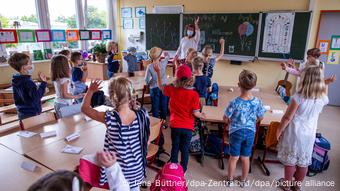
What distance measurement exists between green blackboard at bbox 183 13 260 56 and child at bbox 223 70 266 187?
141 inches

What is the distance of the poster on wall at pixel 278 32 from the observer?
16.7ft

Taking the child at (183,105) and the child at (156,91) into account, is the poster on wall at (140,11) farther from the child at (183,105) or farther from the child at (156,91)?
the child at (183,105)

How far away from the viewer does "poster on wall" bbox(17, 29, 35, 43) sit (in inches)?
207

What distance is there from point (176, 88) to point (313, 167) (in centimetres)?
203

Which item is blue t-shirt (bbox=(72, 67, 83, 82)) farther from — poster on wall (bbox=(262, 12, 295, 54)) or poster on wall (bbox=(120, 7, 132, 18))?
poster on wall (bbox=(120, 7, 132, 18))

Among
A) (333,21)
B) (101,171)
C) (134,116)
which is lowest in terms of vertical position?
(101,171)

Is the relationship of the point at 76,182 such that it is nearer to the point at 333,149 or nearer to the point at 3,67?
the point at 333,149

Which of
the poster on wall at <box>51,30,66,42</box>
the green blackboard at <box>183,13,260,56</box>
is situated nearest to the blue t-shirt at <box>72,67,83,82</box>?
the poster on wall at <box>51,30,66,42</box>

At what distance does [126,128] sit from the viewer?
1561 mm

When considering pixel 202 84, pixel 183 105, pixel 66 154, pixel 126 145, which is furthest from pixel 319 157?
pixel 66 154

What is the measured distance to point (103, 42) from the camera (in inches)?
285

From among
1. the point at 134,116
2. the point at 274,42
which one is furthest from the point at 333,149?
the point at 134,116

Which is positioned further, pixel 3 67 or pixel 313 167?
pixel 3 67

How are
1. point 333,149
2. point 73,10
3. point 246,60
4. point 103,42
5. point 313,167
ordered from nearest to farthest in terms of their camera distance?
1. point 313,167
2. point 333,149
3. point 246,60
4. point 73,10
5. point 103,42
